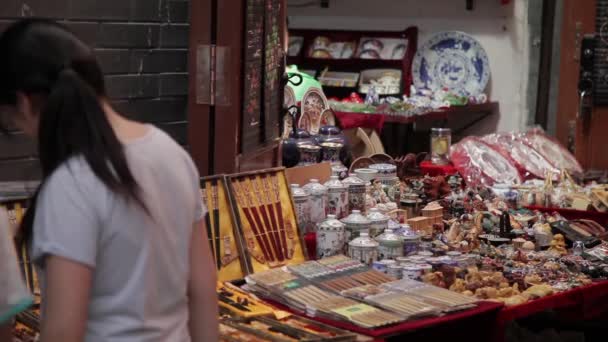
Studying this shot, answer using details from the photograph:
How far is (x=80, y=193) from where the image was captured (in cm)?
185

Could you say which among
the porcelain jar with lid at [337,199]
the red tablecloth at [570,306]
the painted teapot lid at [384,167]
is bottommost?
the red tablecloth at [570,306]

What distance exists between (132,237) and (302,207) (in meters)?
1.95

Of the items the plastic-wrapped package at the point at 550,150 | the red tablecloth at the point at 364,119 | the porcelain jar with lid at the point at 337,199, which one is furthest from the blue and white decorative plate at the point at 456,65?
the porcelain jar with lid at the point at 337,199

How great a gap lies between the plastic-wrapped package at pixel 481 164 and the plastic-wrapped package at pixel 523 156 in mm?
81

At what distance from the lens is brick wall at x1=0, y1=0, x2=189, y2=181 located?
12.3 ft

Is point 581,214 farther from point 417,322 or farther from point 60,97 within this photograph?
point 60,97

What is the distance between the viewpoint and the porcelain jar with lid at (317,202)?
12.9 feet

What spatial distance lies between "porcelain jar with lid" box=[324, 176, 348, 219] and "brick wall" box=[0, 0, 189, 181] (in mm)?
618

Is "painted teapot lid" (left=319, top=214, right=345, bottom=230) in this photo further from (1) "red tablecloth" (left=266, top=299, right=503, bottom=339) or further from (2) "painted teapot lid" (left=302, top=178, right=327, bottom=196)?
(1) "red tablecloth" (left=266, top=299, right=503, bottom=339)

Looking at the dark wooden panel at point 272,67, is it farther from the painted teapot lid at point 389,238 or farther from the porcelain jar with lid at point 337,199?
the painted teapot lid at point 389,238

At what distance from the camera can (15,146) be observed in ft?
11.4

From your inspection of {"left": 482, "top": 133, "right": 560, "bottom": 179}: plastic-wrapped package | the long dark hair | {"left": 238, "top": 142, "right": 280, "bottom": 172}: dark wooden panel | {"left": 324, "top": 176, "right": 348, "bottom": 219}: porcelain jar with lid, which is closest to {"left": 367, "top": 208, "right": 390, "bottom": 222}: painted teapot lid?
{"left": 324, "top": 176, "right": 348, "bottom": 219}: porcelain jar with lid

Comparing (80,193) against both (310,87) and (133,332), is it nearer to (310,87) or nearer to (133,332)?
(133,332)

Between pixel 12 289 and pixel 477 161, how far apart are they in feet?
14.1
